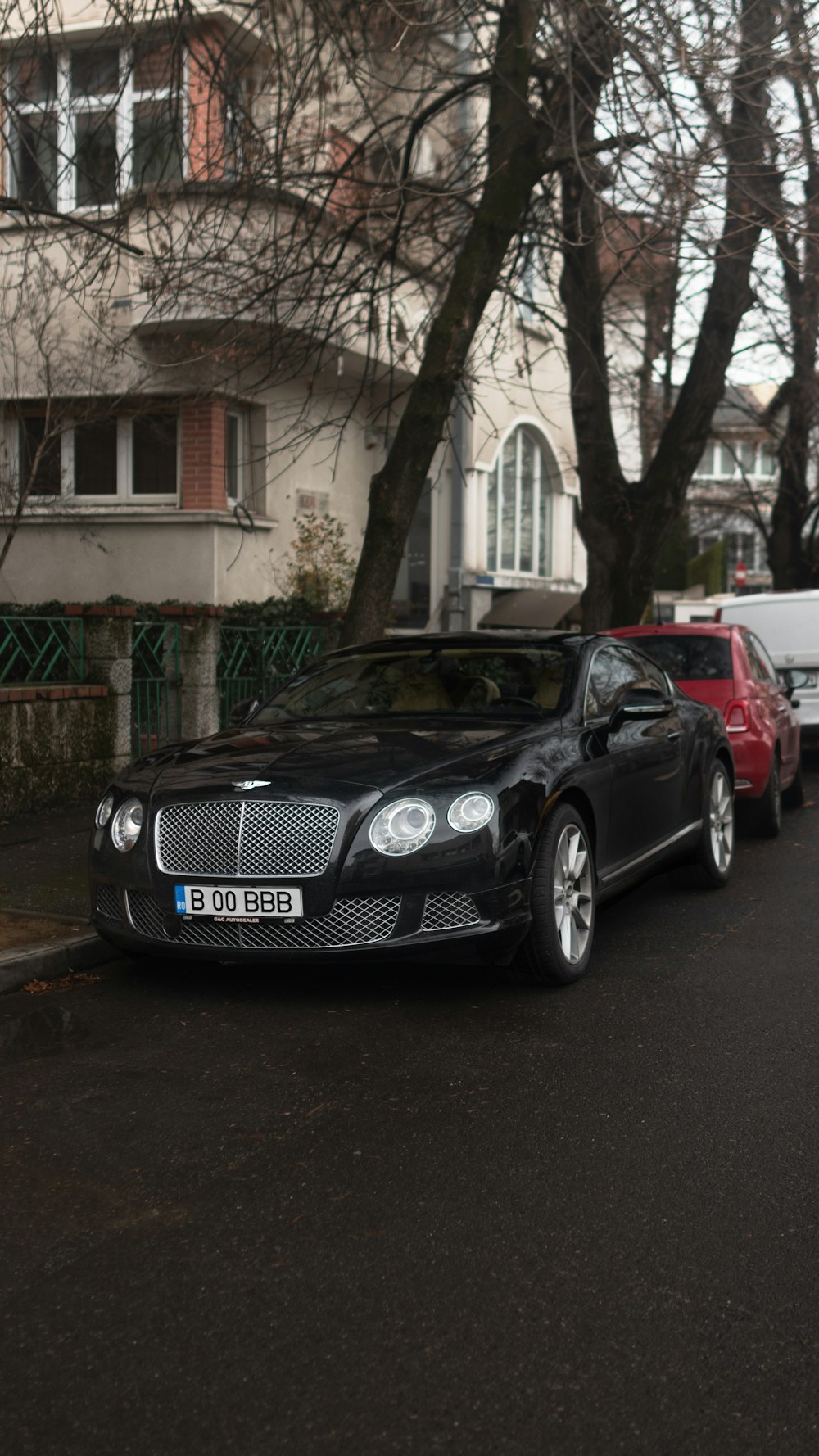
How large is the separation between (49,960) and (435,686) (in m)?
2.22

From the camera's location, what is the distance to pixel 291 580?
17.6 meters

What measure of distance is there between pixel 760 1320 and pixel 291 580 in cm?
1496

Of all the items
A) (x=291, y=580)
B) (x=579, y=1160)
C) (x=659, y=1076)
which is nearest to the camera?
(x=579, y=1160)

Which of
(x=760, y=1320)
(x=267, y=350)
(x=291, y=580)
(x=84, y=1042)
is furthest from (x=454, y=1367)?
(x=291, y=580)

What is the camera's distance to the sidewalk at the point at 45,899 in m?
6.30

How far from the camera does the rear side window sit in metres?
10.6

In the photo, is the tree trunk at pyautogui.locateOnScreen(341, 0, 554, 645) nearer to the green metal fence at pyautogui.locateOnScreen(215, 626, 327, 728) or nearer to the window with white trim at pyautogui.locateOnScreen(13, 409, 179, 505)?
the green metal fence at pyautogui.locateOnScreen(215, 626, 327, 728)

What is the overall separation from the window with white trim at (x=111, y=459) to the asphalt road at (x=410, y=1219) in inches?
456

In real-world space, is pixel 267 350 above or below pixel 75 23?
below

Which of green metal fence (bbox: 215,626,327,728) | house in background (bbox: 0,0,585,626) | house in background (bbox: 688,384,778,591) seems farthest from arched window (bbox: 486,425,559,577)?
green metal fence (bbox: 215,626,327,728)

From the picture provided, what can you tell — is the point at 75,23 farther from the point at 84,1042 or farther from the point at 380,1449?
the point at 380,1449

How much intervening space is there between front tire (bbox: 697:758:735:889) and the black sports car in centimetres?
130

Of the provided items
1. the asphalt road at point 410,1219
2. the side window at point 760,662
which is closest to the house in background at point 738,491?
the side window at point 760,662

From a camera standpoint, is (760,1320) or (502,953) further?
(502,953)
